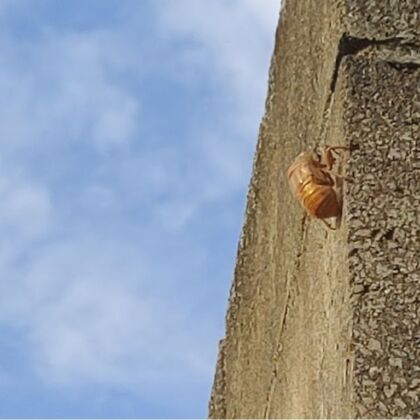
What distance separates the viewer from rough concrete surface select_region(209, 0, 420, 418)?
2.01 metres

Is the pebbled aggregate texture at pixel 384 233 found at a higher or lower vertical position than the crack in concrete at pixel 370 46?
lower

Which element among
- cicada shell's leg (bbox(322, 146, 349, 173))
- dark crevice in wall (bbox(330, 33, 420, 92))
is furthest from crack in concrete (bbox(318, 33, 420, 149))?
cicada shell's leg (bbox(322, 146, 349, 173))

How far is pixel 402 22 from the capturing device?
229 centimetres

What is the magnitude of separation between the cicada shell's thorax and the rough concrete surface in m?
0.03

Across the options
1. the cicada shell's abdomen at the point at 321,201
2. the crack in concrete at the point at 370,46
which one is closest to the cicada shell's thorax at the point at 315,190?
the cicada shell's abdomen at the point at 321,201

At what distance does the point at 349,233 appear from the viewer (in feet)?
6.93

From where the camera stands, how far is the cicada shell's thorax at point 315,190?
2213mm

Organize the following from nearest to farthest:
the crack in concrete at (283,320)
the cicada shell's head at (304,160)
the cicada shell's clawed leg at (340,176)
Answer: the cicada shell's clawed leg at (340,176) < the cicada shell's head at (304,160) < the crack in concrete at (283,320)

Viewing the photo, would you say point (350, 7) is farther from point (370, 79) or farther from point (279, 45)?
point (279, 45)

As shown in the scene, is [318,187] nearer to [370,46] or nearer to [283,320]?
[370,46]

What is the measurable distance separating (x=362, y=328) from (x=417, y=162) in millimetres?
300

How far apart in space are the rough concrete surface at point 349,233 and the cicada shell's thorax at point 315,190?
0.11 ft

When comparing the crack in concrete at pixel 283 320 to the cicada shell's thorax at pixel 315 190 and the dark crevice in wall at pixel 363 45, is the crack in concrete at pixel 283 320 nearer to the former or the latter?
the cicada shell's thorax at pixel 315 190

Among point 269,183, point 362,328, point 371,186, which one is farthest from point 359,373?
point 269,183
